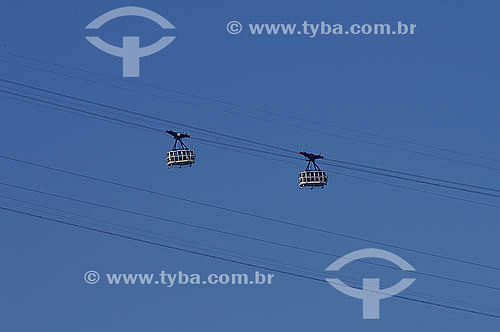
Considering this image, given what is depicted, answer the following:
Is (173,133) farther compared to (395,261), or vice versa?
(395,261)

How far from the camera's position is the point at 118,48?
149 m

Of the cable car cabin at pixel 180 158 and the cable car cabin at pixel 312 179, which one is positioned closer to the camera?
the cable car cabin at pixel 180 158

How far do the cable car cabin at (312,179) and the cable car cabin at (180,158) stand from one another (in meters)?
10.0

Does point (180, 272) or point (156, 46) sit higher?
point (156, 46)

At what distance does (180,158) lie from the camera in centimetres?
14338

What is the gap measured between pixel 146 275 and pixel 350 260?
1872cm

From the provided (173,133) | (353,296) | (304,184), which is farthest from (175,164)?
(353,296)

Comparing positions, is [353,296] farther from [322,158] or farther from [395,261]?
[322,158]

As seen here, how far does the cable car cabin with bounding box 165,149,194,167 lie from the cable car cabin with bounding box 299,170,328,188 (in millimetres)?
10033

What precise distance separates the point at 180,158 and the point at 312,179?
1194 centimetres

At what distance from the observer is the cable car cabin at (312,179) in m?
146

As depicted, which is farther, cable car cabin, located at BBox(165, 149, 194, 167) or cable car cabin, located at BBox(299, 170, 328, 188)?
cable car cabin, located at BBox(299, 170, 328, 188)

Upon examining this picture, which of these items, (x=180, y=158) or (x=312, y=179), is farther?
(x=312, y=179)

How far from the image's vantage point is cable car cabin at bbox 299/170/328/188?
14550 centimetres
